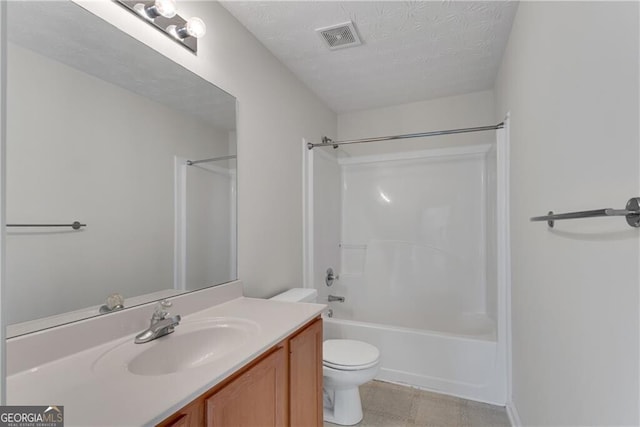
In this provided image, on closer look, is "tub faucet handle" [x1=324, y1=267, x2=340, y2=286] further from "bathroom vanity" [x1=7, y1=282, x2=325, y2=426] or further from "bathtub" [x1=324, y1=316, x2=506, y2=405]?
"bathroom vanity" [x1=7, y1=282, x2=325, y2=426]

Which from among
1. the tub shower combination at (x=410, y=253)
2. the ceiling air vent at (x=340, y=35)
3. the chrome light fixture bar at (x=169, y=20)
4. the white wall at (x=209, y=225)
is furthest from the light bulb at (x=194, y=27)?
the tub shower combination at (x=410, y=253)

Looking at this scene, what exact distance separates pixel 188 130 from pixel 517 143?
179cm

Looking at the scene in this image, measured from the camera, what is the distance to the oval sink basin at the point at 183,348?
0.92m

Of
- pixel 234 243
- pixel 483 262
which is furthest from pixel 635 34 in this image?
pixel 483 262

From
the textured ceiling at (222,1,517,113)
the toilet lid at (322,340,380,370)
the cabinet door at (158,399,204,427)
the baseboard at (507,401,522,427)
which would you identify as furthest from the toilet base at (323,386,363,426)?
the textured ceiling at (222,1,517,113)

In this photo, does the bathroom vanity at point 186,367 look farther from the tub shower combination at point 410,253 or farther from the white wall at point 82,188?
the tub shower combination at point 410,253

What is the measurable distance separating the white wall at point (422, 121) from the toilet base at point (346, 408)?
2.21m

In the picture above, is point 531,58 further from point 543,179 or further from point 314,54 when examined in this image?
point 314,54

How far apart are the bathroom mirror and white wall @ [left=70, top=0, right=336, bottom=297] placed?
154 mm

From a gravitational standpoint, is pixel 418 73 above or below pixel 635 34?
above

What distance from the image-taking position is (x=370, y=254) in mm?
3164

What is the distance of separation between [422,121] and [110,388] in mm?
2979

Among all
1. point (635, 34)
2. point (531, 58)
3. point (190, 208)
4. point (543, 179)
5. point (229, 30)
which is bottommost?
point (190, 208)

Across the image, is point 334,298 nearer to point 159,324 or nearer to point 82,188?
point 159,324
